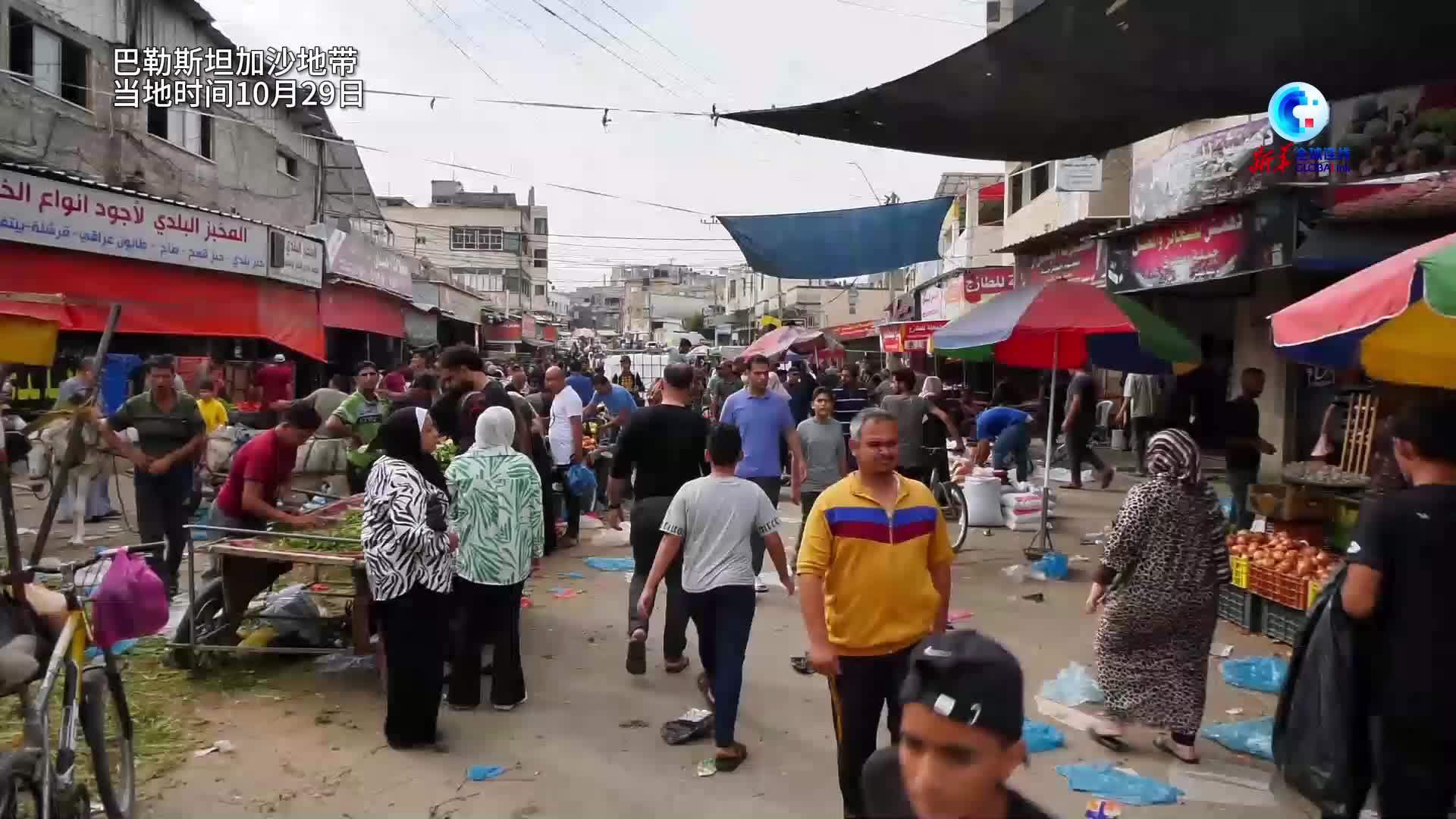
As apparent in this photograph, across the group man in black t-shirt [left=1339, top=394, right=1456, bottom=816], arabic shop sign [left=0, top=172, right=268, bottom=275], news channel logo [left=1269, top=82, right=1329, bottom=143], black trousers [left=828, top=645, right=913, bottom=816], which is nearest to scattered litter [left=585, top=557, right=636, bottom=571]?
black trousers [left=828, top=645, right=913, bottom=816]

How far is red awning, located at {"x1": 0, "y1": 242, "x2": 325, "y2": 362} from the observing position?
43.6 feet

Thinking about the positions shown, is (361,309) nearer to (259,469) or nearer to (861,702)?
(259,469)

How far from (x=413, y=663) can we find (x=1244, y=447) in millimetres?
7762

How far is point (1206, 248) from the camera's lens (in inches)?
559

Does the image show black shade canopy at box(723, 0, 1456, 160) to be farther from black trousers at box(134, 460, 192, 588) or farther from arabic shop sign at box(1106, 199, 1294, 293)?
arabic shop sign at box(1106, 199, 1294, 293)

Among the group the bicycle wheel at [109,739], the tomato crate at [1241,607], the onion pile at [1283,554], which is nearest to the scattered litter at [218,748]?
the bicycle wheel at [109,739]

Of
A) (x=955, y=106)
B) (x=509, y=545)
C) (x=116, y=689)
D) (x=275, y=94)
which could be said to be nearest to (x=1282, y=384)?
(x=955, y=106)

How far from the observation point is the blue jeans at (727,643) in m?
5.10

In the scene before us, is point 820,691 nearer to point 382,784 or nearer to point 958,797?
point 382,784

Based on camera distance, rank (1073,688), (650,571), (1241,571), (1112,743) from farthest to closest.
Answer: (1241,571)
(650,571)
(1073,688)
(1112,743)

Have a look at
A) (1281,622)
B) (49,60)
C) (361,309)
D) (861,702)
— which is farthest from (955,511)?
(361,309)

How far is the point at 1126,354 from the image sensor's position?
30.8 ft

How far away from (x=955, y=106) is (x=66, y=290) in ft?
40.6

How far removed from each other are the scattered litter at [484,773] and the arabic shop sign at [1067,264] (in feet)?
51.3
